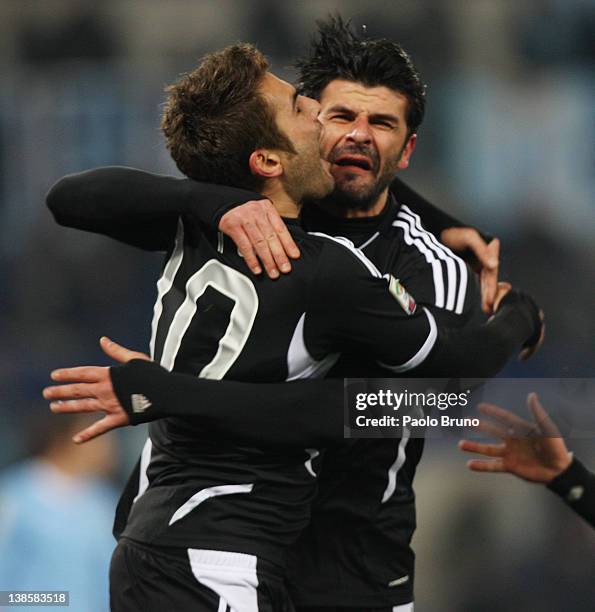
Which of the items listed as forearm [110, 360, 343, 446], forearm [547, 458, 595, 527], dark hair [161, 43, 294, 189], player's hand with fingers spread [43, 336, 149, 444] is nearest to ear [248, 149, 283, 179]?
dark hair [161, 43, 294, 189]

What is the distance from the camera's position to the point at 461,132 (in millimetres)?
7227

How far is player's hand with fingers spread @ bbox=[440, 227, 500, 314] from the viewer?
285cm

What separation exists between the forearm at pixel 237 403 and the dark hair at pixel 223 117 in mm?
498

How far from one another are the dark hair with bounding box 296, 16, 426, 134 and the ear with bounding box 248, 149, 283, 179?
758mm

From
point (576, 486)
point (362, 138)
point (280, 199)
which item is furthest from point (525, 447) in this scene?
point (362, 138)

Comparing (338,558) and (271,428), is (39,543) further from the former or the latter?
(271,428)

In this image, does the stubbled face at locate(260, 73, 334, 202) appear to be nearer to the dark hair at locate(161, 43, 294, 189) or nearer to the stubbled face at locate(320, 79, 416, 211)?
the dark hair at locate(161, 43, 294, 189)

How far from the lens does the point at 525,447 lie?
104 inches

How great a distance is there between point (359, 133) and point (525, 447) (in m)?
0.98

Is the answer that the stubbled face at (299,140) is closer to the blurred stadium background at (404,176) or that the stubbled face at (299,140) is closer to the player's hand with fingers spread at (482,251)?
the player's hand with fingers spread at (482,251)

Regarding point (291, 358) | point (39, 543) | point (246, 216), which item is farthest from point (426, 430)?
point (39, 543)

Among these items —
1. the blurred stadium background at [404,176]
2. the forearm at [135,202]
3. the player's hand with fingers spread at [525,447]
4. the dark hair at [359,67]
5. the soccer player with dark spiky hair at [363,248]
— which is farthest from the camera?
the blurred stadium background at [404,176]

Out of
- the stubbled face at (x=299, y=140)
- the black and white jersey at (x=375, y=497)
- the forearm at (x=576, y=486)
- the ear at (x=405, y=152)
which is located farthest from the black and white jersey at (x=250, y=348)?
the ear at (x=405, y=152)

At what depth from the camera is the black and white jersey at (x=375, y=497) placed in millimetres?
2750
